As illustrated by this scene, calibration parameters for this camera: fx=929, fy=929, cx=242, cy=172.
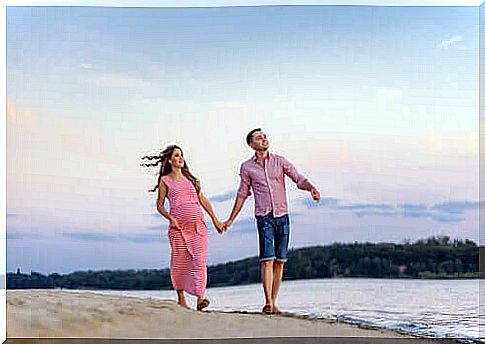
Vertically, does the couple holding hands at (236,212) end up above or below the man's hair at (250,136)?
below

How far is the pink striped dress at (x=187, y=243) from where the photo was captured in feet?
22.4

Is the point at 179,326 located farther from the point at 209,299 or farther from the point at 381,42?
the point at 381,42

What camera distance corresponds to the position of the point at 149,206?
6.86 metres

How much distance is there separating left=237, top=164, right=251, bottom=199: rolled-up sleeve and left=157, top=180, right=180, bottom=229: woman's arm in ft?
1.70

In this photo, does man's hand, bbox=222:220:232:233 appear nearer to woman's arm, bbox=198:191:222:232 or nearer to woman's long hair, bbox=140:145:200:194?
woman's arm, bbox=198:191:222:232

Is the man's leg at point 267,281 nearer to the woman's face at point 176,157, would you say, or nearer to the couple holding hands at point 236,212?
the couple holding hands at point 236,212

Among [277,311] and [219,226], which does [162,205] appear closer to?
[219,226]

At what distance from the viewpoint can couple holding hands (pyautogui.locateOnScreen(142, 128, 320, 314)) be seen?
685 centimetres

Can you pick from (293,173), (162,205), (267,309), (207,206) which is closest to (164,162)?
(162,205)

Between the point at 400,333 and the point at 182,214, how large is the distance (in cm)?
182

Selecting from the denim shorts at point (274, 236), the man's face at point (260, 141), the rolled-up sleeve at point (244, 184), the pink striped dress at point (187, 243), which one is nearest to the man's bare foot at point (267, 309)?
the denim shorts at point (274, 236)

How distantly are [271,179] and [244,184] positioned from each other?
0.67 feet

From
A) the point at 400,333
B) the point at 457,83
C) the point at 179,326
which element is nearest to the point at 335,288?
the point at 400,333

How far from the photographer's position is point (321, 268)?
6.84 m
